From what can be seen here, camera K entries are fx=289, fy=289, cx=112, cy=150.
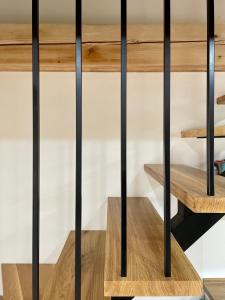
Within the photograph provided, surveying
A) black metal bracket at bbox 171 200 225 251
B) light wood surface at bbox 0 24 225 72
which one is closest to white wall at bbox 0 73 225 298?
light wood surface at bbox 0 24 225 72

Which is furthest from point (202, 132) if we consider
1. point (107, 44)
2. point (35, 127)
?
point (35, 127)

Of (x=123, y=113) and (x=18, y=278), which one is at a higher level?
(x=123, y=113)

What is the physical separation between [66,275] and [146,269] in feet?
1.88

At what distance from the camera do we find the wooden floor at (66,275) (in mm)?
1136

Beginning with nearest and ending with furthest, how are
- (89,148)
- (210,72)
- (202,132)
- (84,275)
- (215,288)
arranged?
(210,72) < (84,275) < (202,132) < (215,288) < (89,148)

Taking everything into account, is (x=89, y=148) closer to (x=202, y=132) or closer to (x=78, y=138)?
(x=202, y=132)

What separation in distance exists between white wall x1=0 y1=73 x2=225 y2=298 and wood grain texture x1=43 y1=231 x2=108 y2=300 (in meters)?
0.36

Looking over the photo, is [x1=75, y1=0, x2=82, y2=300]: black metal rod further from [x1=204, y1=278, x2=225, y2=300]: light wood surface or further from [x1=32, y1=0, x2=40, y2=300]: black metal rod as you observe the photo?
[x1=204, y1=278, x2=225, y2=300]: light wood surface

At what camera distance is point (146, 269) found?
0.83 meters

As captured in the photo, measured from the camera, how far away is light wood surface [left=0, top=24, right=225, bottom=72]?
150 cm

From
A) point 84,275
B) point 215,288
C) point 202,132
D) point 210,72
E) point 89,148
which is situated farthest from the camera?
point 89,148

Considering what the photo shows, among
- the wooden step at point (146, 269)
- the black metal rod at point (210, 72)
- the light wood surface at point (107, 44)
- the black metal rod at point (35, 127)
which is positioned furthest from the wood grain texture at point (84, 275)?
the light wood surface at point (107, 44)

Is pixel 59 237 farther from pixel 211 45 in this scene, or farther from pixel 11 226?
pixel 211 45

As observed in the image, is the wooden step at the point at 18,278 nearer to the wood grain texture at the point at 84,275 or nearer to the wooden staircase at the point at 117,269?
the wooden staircase at the point at 117,269
